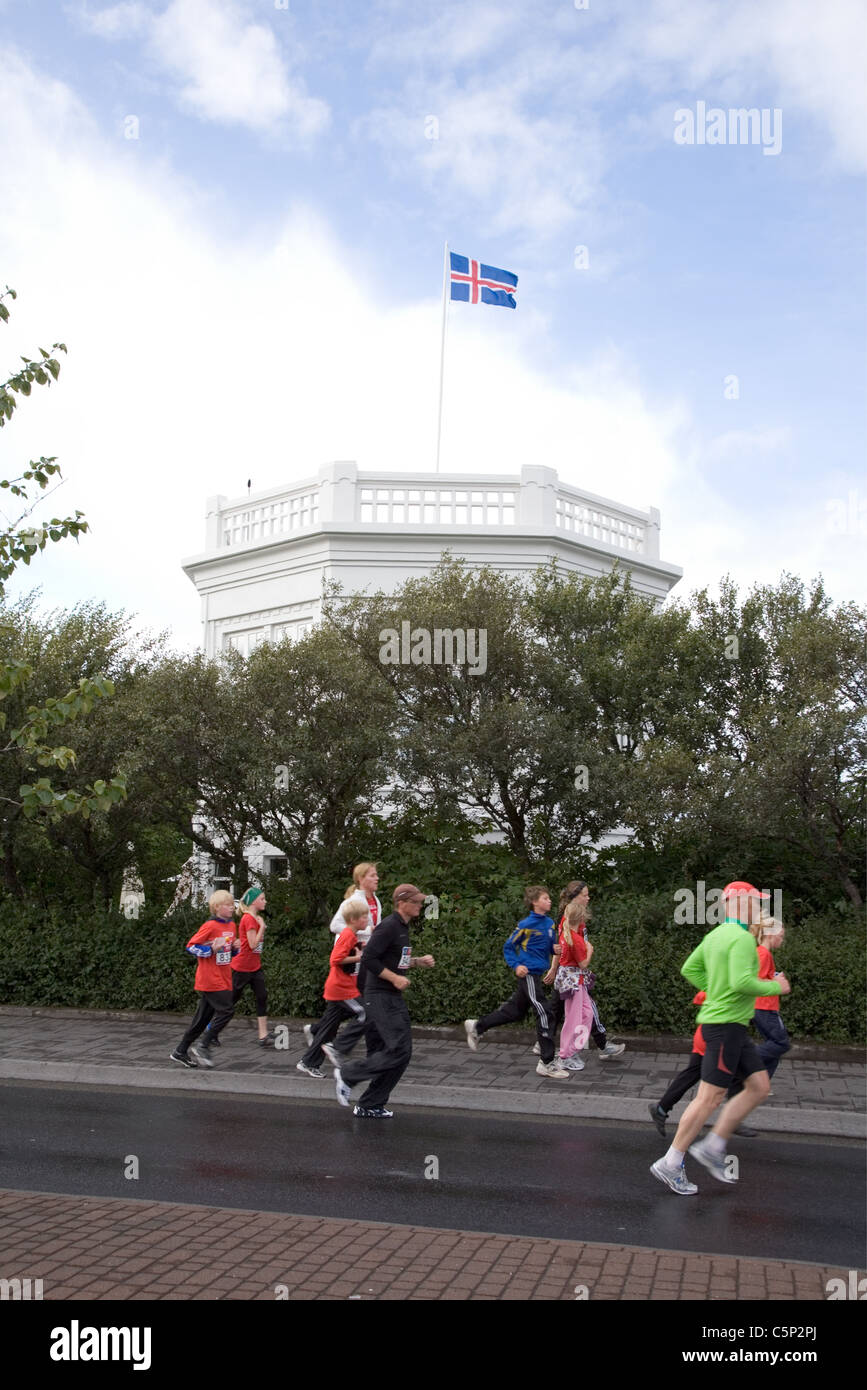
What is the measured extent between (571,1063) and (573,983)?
775 millimetres

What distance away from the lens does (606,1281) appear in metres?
5.07

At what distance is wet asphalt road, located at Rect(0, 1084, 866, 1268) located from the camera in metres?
6.14

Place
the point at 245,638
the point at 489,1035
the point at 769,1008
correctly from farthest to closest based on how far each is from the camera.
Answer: the point at 245,638 → the point at 489,1035 → the point at 769,1008

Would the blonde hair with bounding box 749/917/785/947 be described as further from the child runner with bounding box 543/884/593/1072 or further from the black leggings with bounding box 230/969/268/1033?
the black leggings with bounding box 230/969/268/1033

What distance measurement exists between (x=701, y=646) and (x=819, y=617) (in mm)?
1535

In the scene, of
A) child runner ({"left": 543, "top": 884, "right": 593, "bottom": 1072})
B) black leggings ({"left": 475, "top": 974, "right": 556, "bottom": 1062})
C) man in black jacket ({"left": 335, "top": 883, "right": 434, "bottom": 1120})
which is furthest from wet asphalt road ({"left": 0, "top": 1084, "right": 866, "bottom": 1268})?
child runner ({"left": 543, "top": 884, "right": 593, "bottom": 1072})

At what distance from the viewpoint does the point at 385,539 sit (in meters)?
17.6

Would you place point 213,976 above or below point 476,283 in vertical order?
below

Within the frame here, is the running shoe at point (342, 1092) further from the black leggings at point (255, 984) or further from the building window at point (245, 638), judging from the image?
the building window at point (245, 638)

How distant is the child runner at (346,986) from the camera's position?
32.7 feet

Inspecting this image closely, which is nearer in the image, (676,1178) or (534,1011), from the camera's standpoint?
(676,1178)

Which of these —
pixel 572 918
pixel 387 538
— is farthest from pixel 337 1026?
pixel 387 538

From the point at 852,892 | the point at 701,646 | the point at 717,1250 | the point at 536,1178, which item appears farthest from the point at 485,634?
the point at 717,1250

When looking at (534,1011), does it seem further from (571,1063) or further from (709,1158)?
(709,1158)
